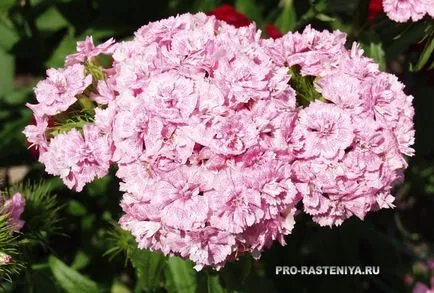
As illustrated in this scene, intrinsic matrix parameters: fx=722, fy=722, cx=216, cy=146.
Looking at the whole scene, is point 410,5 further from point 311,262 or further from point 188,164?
point 311,262

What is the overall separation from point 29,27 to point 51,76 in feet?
4.29

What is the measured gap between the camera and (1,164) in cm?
295

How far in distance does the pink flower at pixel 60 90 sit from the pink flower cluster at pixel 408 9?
95cm

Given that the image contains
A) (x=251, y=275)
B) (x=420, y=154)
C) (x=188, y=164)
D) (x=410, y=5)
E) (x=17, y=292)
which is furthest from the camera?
(x=420, y=154)

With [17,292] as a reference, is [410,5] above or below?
above

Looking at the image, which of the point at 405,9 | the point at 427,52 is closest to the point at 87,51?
the point at 405,9

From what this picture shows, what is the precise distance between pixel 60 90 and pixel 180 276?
790 mm

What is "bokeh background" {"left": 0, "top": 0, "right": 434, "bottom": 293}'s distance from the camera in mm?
2627

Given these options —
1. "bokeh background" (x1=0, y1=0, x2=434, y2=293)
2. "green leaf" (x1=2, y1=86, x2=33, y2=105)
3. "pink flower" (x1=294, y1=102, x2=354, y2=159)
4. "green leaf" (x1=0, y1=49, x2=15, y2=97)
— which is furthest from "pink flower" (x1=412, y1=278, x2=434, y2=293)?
"green leaf" (x1=0, y1=49, x2=15, y2=97)

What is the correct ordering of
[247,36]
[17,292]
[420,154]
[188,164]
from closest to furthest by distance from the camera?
1. [188,164]
2. [247,36]
3. [17,292]
4. [420,154]

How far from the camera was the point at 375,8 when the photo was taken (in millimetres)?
2447

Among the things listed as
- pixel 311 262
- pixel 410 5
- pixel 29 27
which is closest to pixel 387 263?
pixel 311 262

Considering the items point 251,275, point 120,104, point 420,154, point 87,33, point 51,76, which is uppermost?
point 87,33

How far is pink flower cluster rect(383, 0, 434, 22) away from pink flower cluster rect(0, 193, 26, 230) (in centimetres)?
122
